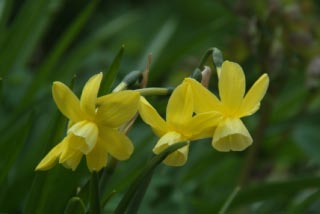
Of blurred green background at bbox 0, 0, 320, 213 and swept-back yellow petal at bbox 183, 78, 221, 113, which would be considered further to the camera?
blurred green background at bbox 0, 0, 320, 213

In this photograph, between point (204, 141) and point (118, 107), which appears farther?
point (204, 141)

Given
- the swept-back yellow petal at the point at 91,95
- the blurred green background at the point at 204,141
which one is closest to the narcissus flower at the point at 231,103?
the swept-back yellow petal at the point at 91,95

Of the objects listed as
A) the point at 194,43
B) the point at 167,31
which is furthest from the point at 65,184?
the point at 167,31

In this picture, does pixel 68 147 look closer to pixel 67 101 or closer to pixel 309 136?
pixel 67 101

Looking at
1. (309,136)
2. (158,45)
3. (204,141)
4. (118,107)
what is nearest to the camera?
(118,107)

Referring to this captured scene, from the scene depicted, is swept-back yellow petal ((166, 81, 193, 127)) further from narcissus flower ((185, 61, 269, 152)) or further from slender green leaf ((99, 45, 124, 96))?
slender green leaf ((99, 45, 124, 96))

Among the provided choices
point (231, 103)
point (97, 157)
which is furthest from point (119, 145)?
point (231, 103)

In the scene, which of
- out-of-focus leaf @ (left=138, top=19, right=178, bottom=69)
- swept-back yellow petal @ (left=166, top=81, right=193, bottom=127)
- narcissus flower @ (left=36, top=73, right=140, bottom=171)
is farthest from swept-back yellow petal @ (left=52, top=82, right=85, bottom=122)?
out-of-focus leaf @ (left=138, top=19, right=178, bottom=69)

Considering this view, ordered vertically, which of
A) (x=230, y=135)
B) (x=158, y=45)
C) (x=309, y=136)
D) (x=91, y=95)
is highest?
(x=91, y=95)
